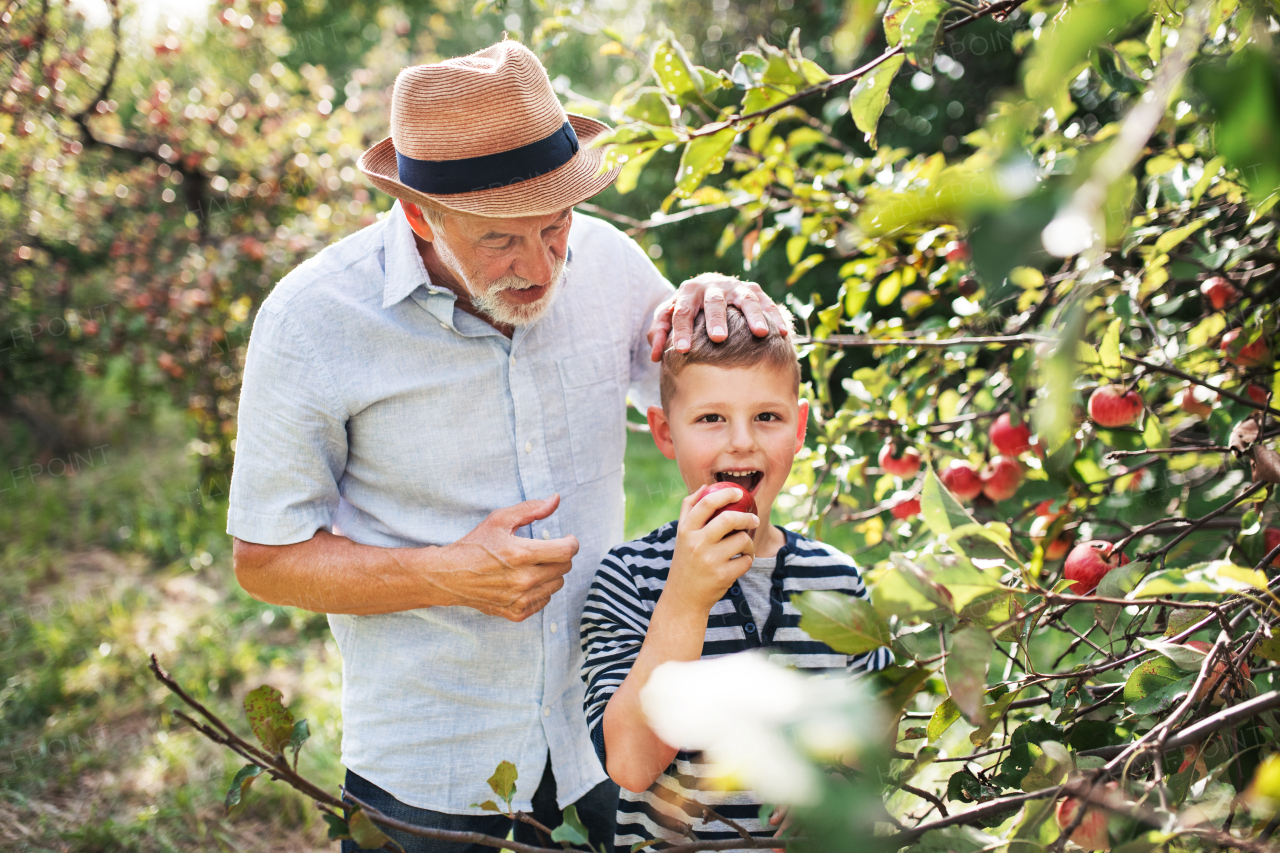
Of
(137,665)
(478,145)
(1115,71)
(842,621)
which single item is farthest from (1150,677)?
(137,665)

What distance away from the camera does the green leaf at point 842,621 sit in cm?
69

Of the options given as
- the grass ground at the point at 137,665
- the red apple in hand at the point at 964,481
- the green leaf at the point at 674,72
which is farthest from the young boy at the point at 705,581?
the grass ground at the point at 137,665

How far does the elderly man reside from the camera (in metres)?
1.41

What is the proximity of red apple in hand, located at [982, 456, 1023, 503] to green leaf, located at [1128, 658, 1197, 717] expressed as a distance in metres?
0.87

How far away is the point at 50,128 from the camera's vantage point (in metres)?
5.16

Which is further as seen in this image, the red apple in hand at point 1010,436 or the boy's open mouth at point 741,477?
the red apple in hand at point 1010,436

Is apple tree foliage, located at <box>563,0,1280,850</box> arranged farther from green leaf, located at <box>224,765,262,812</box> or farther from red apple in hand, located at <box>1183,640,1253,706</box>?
green leaf, located at <box>224,765,262,812</box>

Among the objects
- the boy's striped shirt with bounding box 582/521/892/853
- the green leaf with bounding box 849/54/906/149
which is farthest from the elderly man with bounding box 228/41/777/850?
the green leaf with bounding box 849/54/906/149

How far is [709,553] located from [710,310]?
46 cm

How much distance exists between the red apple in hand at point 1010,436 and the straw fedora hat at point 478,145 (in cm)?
96

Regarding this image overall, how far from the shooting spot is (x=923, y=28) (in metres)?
1.11

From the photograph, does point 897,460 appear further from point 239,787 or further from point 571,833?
point 239,787

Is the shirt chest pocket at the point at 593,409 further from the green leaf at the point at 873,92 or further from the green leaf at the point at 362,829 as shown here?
the green leaf at the point at 362,829

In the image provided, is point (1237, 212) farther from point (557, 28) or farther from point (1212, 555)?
point (557, 28)
